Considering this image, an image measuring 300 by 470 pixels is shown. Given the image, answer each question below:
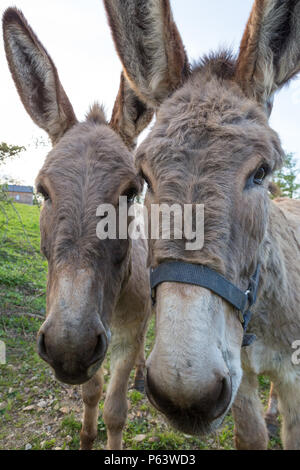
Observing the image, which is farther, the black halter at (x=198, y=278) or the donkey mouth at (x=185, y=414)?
the black halter at (x=198, y=278)

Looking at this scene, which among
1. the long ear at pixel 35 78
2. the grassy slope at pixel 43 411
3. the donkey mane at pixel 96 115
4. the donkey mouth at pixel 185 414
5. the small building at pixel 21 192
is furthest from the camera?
the small building at pixel 21 192

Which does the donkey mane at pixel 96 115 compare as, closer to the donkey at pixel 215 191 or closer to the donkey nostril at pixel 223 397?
the donkey at pixel 215 191

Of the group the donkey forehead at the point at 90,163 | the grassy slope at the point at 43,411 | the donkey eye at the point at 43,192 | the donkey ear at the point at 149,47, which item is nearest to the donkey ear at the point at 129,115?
the donkey forehead at the point at 90,163

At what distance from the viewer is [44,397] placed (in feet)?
15.4

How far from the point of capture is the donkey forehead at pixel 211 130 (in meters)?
1.62

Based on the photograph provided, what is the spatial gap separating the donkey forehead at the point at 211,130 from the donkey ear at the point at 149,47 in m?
0.35

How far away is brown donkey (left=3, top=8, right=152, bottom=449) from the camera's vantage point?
72.2 inches

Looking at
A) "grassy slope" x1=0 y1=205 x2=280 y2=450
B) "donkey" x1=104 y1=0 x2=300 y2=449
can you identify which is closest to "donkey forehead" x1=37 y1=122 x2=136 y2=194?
"donkey" x1=104 y1=0 x2=300 y2=449

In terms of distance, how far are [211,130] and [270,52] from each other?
35.2 inches

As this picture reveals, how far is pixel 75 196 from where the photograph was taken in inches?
85.5

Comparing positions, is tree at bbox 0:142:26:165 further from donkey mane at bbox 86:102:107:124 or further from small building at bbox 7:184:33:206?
donkey mane at bbox 86:102:107:124

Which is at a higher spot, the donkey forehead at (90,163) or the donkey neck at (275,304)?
the donkey forehead at (90,163)

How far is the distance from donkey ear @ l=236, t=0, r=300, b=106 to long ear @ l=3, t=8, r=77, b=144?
5.68 ft
